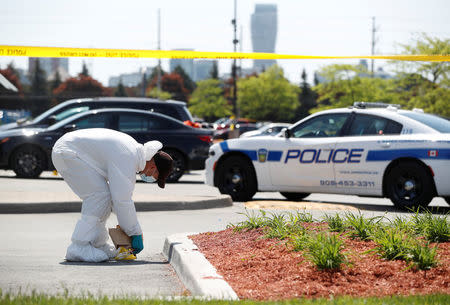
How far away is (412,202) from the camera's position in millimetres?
10883

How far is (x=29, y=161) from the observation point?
16703 mm

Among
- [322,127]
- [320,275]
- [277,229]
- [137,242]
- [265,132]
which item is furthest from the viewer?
[265,132]


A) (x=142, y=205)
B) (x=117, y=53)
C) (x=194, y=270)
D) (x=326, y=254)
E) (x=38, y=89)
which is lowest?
(x=38, y=89)

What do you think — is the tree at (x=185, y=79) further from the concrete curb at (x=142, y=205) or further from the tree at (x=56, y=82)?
the concrete curb at (x=142, y=205)

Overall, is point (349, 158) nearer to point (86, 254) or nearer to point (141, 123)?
Result: point (86, 254)

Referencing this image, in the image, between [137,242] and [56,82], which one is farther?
[56,82]

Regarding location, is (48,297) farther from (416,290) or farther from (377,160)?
(377,160)

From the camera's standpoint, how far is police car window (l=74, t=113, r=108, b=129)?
16.7m

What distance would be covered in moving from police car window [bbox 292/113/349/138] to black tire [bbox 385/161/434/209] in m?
1.21

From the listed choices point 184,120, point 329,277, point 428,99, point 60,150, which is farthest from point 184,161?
point 428,99

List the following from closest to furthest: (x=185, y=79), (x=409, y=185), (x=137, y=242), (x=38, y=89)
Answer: (x=137, y=242), (x=409, y=185), (x=38, y=89), (x=185, y=79)

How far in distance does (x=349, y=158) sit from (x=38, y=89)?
105 meters

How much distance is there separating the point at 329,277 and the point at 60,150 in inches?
112

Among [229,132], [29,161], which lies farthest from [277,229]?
[229,132]
